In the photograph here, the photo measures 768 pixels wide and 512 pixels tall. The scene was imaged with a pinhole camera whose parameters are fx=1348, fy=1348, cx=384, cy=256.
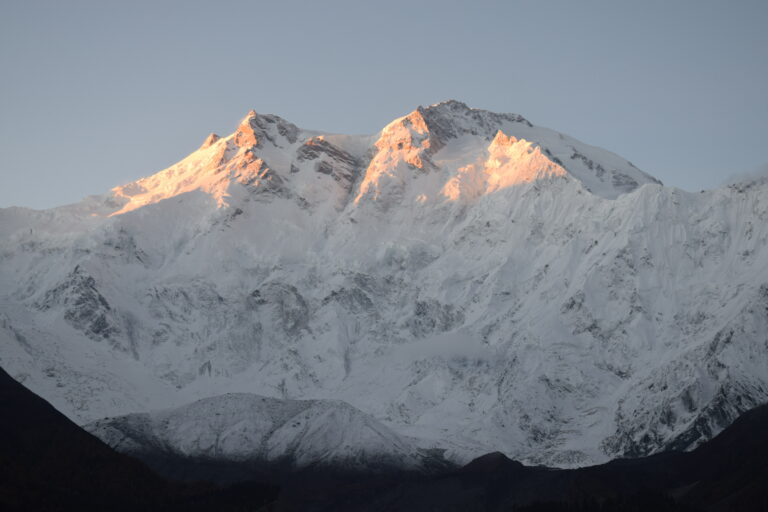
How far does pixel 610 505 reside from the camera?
625 feet

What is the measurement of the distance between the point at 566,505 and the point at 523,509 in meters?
6.44

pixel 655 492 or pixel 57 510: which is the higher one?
pixel 655 492

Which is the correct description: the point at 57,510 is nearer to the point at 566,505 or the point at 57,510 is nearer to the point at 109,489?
the point at 109,489

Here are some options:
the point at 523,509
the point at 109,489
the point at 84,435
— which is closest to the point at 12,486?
the point at 109,489

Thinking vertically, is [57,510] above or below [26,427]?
below

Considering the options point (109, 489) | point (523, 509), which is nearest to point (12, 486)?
point (109, 489)

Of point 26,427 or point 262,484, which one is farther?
point 262,484

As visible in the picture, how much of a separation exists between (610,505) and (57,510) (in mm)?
77888

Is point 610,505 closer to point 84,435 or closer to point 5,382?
point 84,435

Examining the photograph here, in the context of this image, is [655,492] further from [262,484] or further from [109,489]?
[109,489]

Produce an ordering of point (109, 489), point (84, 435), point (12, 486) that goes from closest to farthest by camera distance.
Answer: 1. point (12, 486)
2. point (109, 489)
3. point (84, 435)

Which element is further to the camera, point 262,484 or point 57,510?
point 262,484

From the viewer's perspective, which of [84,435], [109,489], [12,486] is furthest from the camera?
[84,435]

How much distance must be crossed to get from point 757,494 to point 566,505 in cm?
2748
